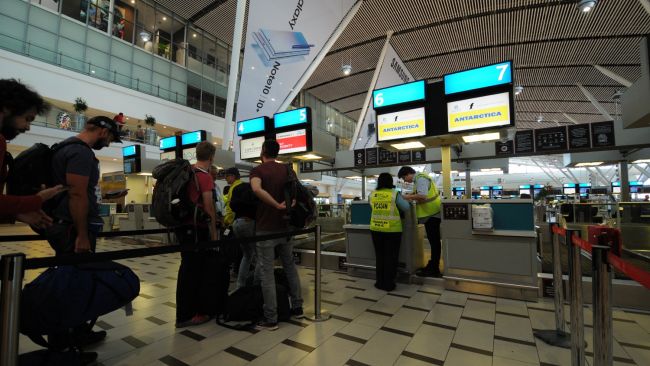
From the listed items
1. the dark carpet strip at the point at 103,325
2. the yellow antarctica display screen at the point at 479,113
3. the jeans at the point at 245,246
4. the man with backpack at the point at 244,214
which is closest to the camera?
the dark carpet strip at the point at 103,325

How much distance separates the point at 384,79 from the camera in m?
12.5

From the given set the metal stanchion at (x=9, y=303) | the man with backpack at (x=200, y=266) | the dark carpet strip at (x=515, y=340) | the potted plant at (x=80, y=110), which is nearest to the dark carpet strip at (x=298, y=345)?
the man with backpack at (x=200, y=266)

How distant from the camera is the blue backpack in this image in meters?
1.54

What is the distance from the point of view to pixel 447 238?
4.11 m

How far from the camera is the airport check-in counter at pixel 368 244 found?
4.47 meters

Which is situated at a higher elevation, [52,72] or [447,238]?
[52,72]

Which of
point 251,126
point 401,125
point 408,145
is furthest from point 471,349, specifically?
point 251,126

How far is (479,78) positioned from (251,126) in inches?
170

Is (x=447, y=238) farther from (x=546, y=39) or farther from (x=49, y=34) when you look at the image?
(x=49, y=34)

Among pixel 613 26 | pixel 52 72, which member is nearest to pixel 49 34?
pixel 52 72

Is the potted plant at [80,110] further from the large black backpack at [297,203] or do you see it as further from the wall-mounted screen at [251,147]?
the large black backpack at [297,203]

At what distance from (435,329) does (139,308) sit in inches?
119

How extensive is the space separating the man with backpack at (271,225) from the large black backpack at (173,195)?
1.88 feet

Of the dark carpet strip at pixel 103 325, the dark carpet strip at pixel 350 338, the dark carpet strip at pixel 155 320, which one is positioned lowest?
the dark carpet strip at pixel 155 320
